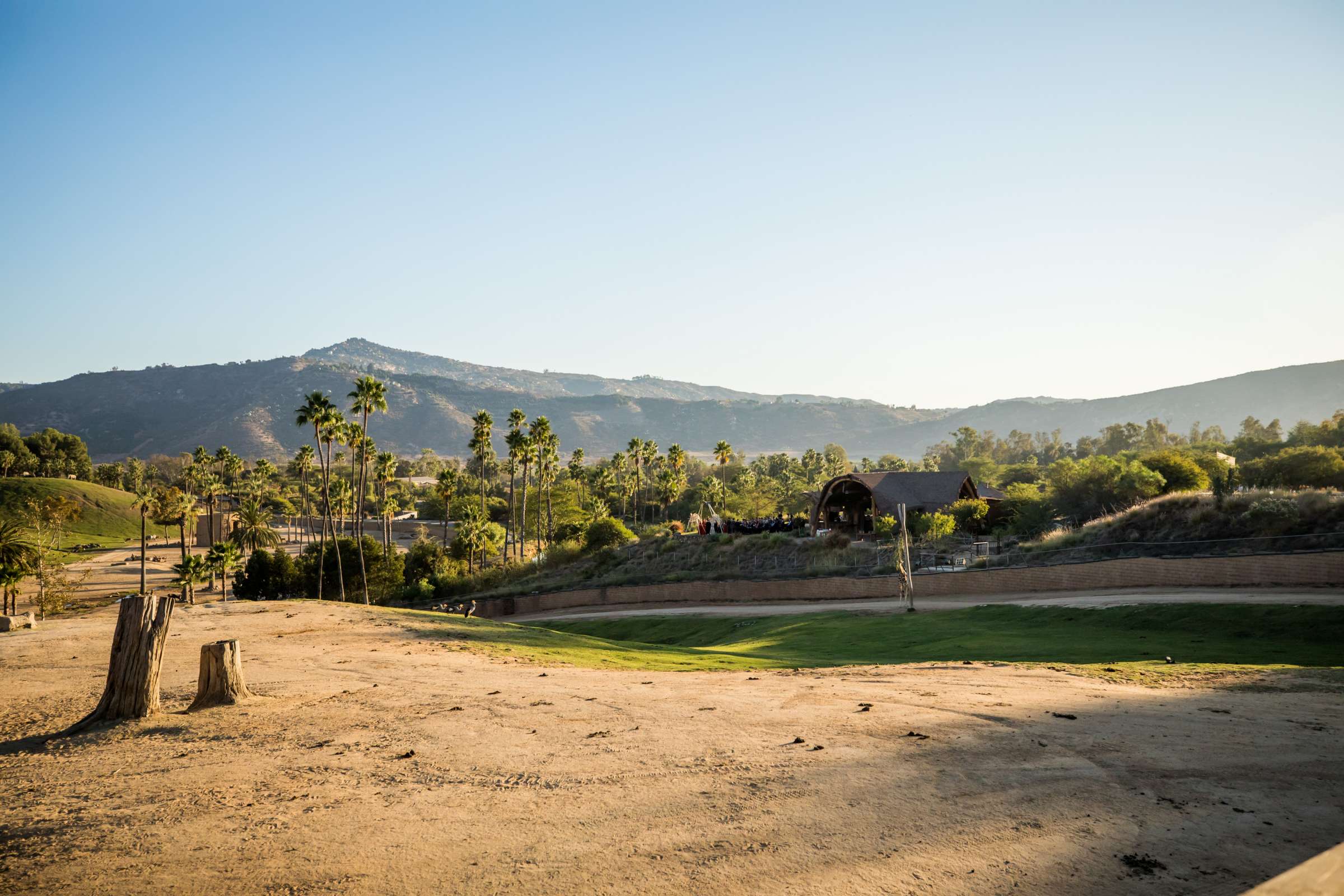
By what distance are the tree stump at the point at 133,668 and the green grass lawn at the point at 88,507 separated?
133945mm

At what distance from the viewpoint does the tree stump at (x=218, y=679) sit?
42.5 feet

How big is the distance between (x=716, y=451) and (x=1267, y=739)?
96.4 metres

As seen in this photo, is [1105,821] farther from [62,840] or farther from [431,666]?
[431,666]

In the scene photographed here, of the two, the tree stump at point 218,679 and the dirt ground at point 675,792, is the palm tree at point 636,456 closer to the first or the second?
the tree stump at point 218,679

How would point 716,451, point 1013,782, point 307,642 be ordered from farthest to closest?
1. point 716,451
2. point 307,642
3. point 1013,782

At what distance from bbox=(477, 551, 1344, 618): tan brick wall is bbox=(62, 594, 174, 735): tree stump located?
114ft

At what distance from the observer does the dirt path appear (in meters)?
27.2

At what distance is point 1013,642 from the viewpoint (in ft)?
81.1

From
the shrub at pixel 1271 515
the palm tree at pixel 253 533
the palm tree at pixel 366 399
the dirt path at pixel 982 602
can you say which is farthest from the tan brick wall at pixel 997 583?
the palm tree at pixel 253 533

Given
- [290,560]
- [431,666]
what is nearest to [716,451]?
[290,560]

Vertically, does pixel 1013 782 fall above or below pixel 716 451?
below

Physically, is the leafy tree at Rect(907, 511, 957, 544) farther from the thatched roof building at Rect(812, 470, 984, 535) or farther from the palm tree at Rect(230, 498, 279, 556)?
A: the palm tree at Rect(230, 498, 279, 556)

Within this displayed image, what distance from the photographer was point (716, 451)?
106812mm

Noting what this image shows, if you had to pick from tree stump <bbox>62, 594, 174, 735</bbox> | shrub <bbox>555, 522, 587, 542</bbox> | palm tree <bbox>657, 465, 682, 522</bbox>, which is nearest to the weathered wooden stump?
tree stump <bbox>62, 594, 174, 735</bbox>
